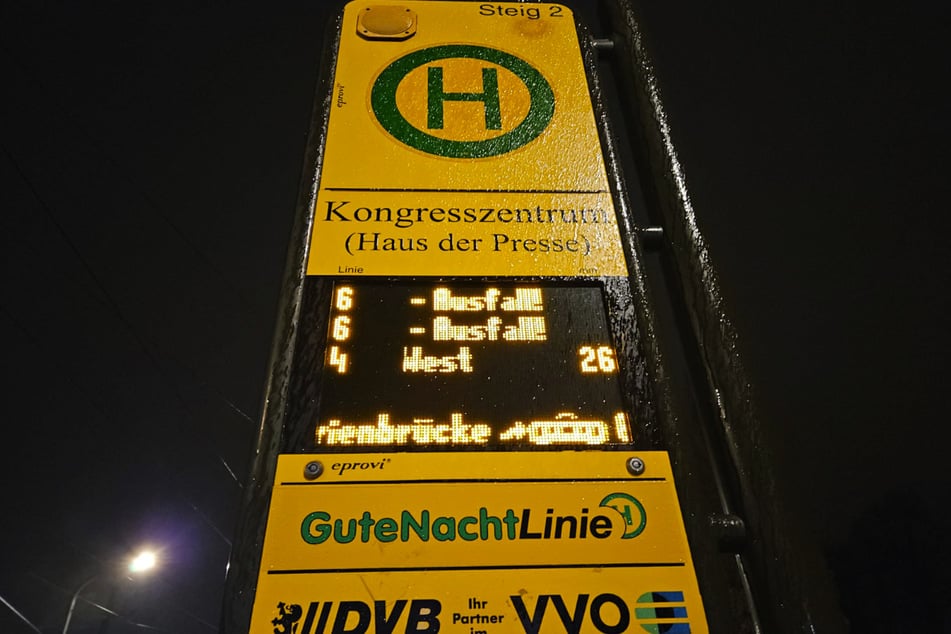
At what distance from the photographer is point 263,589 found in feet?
5.82

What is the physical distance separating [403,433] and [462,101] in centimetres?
180

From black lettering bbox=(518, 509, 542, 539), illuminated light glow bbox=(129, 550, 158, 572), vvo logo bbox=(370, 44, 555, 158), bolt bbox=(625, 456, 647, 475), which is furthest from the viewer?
illuminated light glow bbox=(129, 550, 158, 572)

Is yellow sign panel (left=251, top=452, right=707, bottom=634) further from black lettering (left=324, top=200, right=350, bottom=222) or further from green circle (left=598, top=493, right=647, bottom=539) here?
black lettering (left=324, top=200, right=350, bottom=222)

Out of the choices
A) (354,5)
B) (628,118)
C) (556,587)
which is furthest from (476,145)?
(556,587)

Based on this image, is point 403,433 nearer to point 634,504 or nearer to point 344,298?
point 344,298

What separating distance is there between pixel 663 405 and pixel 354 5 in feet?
8.73

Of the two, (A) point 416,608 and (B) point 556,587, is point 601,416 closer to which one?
(B) point 556,587

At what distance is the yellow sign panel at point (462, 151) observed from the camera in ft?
8.25

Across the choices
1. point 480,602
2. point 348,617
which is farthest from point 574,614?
point 348,617

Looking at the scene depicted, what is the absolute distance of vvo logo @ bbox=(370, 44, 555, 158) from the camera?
298cm

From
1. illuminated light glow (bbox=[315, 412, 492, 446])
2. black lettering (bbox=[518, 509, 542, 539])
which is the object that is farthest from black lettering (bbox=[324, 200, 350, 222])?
black lettering (bbox=[518, 509, 542, 539])

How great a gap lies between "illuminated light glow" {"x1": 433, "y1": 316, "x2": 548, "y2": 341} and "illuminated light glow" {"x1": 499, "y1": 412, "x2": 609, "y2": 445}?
1.02ft

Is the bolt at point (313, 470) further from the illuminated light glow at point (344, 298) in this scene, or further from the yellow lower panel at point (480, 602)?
the illuminated light glow at point (344, 298)

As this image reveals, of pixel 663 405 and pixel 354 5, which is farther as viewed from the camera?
pixel 354 5
